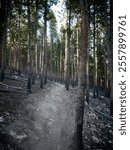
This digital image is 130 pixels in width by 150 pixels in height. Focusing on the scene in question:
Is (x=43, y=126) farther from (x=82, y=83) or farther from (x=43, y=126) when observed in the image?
(x=82, y=83)

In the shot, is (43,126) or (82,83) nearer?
(82,83)

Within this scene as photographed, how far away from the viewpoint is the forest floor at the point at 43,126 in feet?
28.4

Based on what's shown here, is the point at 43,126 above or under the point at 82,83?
under

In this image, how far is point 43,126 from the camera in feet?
34.3

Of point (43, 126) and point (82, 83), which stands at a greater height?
point (82, 83)

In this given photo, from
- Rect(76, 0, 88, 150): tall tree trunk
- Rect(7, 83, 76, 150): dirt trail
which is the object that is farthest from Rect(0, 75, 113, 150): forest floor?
Rect(76, 0, 88, 150): tall tree trunk

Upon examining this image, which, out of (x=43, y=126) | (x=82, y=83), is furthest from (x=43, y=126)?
(x=82, y=83)

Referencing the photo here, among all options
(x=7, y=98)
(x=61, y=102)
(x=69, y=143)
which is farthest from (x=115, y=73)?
(x=61, y=102)

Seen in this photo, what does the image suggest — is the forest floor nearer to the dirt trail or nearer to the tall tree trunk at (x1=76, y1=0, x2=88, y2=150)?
the dirt trail

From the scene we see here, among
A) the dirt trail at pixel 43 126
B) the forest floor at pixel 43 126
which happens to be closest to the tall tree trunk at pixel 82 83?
the forest floor at pixel 43 126

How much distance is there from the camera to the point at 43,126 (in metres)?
10.5

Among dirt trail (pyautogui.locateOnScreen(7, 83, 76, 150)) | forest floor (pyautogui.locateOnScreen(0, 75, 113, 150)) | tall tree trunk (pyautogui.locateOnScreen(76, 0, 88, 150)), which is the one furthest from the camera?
tall tree trunk (pyautogui.locateOnScreen(76, 0, 88, 150))

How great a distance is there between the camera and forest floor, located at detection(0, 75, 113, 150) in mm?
8656

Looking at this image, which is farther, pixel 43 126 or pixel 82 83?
pixel 43 126
